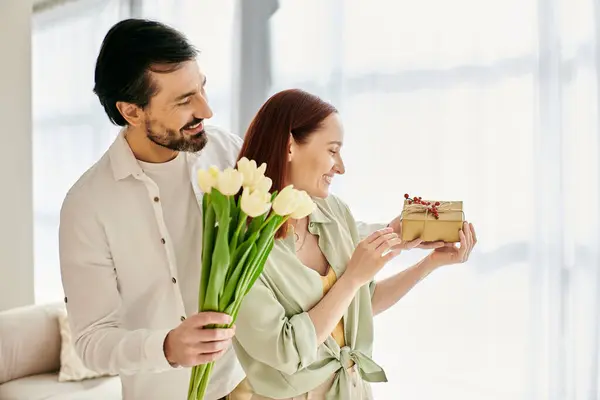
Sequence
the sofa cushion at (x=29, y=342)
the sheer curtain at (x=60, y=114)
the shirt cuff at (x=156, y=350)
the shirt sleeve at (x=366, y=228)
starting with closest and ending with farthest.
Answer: the shirt cuff at (x=156, y=350) < the shirt sleeve at (x=366, y=228) < the sofa cushion at (x=29, y=342) < the sheer curtain at (x=60, y=114)

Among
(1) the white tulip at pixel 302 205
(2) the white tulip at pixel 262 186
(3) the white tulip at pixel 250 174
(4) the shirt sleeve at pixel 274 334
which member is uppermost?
(3) the white tulip at pixel 250 174

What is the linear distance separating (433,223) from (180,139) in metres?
0.66

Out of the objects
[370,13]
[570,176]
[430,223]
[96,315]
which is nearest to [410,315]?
[570,176]

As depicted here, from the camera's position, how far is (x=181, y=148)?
184 centimetres

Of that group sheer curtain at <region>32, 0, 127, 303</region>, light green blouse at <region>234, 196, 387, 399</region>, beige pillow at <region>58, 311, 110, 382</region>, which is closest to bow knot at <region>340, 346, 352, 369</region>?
light green blouse at <region>234, 196, 387, 399</region>

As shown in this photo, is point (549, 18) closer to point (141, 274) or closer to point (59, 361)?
point (141, 274)

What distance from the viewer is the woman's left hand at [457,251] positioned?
198 cm

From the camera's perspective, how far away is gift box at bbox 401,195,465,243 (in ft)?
6.43

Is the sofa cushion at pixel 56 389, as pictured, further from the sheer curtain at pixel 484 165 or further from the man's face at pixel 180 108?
the man's face at pixel 180 108

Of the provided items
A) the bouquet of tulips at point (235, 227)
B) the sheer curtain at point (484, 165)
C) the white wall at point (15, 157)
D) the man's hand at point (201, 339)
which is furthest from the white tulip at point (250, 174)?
the white wall at point (15, 157)

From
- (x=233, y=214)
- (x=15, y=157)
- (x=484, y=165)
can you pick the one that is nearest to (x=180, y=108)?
(x=233, y=214)

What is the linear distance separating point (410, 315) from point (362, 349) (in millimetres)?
1549

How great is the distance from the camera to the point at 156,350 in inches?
63.7

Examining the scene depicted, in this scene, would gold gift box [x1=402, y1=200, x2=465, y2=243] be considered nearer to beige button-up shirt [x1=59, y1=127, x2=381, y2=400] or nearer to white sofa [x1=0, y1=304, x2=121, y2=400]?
beige button-up shirt [x1=59, y1=127, x2=381, y2=400]
